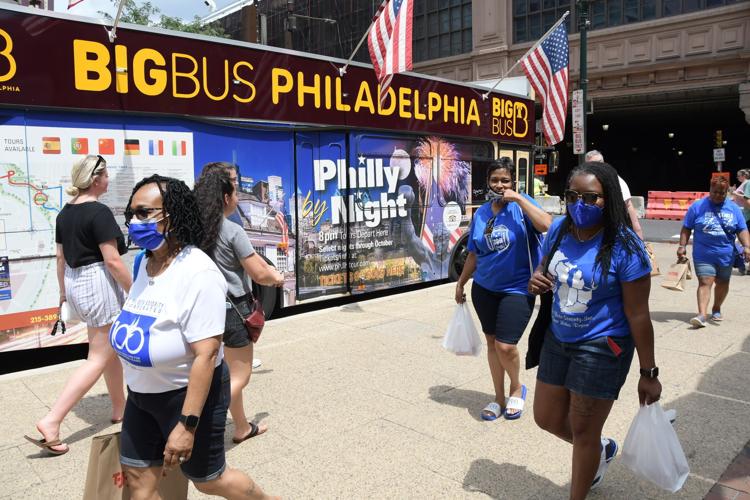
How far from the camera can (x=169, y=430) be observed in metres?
2.26

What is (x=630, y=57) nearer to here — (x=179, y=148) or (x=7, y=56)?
(x=179, y=148)

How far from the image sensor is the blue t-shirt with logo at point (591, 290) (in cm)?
272

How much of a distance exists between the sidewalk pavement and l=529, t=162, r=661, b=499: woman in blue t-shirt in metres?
0.66

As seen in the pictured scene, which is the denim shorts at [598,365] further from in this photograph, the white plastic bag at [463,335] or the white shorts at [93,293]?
the white shorts at [93,293]

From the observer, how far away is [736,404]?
14.9ft

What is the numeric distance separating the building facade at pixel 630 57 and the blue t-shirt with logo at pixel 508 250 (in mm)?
13861

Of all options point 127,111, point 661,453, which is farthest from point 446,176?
point 661,453

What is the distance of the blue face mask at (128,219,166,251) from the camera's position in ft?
7.37

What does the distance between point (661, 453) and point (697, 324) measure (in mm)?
4915

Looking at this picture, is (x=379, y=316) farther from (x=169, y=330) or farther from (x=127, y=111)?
(x=169, y=330)

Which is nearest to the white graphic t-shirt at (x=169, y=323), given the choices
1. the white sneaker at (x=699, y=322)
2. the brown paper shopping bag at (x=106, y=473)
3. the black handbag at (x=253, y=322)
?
the brown paper shopping bag at (x=106, y=473)

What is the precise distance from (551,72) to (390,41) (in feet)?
11.7

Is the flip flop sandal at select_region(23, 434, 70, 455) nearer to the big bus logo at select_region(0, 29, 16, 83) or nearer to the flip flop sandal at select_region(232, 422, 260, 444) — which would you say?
the flip flop sandal at select_region(232, 422, 260, 444)

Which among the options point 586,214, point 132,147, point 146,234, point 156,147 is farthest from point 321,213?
point 146,234
